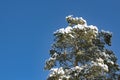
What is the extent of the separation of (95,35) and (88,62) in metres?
2.91

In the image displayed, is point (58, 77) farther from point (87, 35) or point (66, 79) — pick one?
point (87, 35)

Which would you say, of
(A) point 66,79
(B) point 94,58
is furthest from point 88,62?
(A) point 66,79

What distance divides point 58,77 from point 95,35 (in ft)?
20.6

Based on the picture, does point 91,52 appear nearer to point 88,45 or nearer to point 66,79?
point 88,45

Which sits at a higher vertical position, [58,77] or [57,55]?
[57,55]

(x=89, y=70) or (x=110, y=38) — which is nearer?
(x=89, y=70)

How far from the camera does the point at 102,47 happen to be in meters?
45.2

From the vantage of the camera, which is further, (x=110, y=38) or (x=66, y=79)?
(x=110, y=38)

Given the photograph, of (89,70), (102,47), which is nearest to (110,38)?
(102,47)

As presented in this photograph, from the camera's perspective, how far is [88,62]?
4359 cm

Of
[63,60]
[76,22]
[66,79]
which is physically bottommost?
[66,79]

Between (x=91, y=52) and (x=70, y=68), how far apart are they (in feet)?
9.19

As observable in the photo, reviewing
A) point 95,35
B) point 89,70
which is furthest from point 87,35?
point 89,70

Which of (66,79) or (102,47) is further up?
(102,47)
